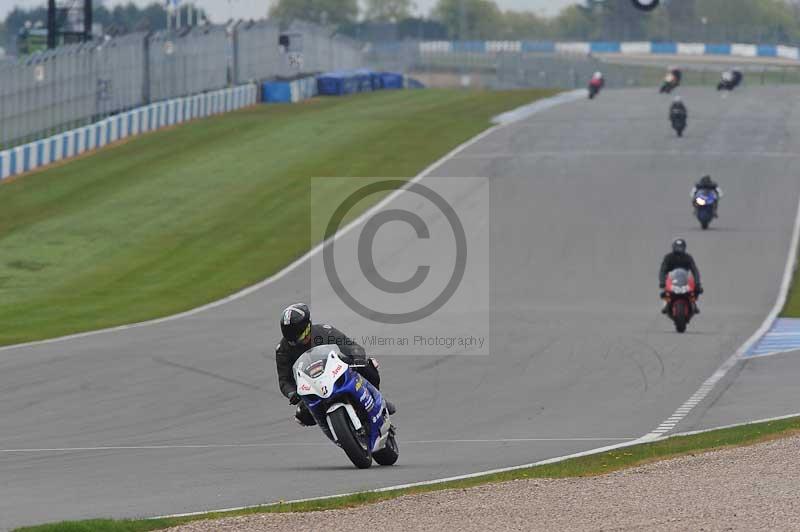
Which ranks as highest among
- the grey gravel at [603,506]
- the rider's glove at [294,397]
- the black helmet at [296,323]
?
the black helmet at [296,323]

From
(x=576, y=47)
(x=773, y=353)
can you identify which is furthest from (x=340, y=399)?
(x=576, y=47)

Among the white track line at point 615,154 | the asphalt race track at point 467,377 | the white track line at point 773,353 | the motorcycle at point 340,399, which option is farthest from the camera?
the white track line at point 615,154

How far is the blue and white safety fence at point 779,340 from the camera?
22.8 meters

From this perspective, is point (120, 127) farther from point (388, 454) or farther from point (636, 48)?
point (636, 48)

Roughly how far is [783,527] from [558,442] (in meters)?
5.39

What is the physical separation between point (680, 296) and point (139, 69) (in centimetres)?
3988

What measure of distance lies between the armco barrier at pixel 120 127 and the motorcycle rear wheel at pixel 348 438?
33.8m

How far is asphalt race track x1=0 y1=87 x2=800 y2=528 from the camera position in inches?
523

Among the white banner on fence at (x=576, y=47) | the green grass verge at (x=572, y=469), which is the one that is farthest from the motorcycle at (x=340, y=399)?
the white banner on fence at (x=576, y=47)

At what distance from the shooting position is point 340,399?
41.9 ft

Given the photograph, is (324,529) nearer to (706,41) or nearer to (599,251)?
(599,251)

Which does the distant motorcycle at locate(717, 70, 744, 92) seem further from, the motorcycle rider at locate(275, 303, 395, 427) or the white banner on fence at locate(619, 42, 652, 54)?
the white banner on fence at locate(619, 42, 652, 54)

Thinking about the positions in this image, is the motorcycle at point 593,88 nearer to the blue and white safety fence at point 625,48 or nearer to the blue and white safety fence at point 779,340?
the blue and white safety fence at point 779,340

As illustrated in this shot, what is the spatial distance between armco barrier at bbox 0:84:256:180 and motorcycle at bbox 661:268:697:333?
86.1ft
